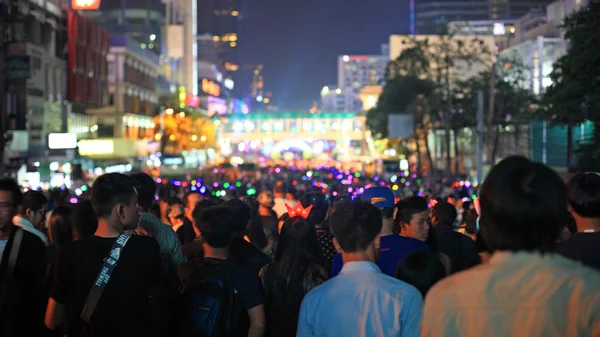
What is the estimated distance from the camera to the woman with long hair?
6383 millimetres

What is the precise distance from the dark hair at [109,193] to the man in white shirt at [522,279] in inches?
108

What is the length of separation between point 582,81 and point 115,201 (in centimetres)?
2382

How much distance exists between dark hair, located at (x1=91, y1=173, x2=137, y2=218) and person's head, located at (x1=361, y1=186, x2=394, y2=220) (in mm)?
2299

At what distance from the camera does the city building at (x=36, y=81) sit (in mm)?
42781

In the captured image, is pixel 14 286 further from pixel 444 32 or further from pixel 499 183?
pixel 444 32

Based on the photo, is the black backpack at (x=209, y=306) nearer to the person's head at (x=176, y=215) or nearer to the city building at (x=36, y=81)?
the person's head at (x=176, y=215)

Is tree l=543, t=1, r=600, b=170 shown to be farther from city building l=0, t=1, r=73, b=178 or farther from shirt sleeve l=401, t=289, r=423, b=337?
shirt sleeve l=401, t=289, r=423, b=337

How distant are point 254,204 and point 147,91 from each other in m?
79.8

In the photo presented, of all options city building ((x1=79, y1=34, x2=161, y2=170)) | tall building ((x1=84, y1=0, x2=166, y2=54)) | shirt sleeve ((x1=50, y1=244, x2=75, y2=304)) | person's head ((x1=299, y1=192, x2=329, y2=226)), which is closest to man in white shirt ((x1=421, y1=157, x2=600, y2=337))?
shirt sleeve ((x1=50, y1=244, x2=75, y2=304))

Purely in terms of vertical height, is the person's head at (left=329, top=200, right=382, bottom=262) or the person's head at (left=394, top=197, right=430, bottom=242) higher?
the person's head at (left=329, top=200, right=382, bottom=262)

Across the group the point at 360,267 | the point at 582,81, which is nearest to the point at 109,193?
the point at 360,267

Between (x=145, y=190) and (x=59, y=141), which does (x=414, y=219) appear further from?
(x=59, y=141)

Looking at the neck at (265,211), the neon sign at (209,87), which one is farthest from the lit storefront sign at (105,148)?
the neon sign at (209,87)

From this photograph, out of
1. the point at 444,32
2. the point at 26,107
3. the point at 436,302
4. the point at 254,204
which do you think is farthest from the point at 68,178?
the point at 436,302
